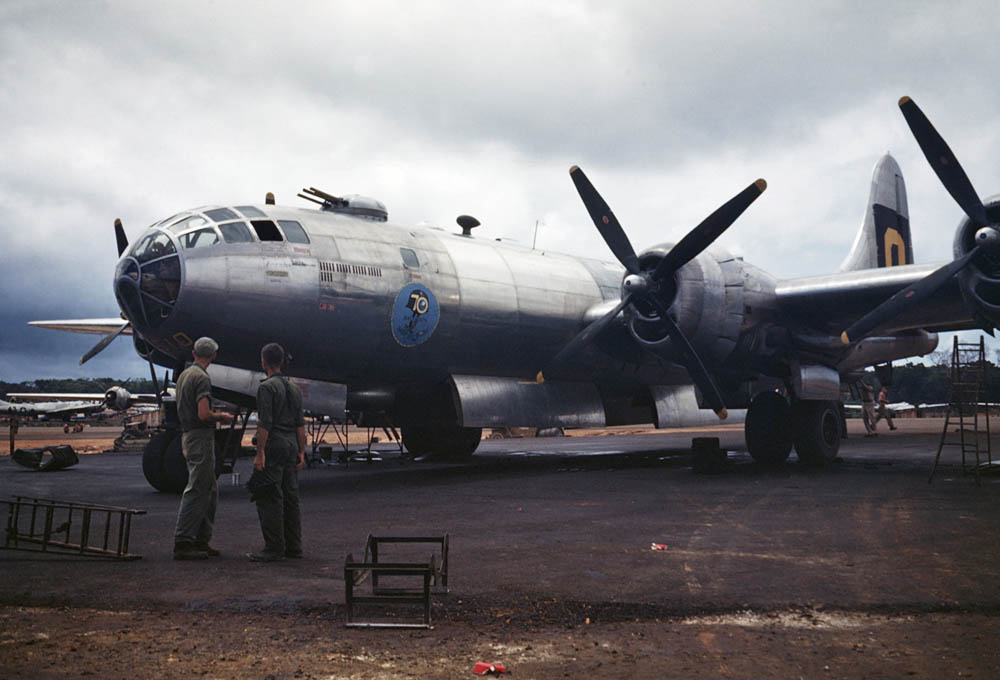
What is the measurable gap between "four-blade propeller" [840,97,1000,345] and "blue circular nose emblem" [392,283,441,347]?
8.41 metres

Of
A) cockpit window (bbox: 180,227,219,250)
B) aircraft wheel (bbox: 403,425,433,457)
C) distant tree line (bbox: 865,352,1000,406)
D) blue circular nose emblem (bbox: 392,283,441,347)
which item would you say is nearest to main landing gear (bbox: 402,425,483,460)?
aircraft wheel (bbox: 403,425,433,457)

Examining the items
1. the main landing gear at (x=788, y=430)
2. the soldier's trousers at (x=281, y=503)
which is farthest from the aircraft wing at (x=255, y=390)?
the main landing gear at (x=788, y=430)

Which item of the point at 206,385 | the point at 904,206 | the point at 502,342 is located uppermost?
the point at 904,206

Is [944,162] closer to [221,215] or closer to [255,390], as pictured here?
[221,215]

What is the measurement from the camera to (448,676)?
3.87 m

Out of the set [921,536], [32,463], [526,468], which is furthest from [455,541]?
[32,463]

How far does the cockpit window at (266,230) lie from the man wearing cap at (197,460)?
5.88 meters

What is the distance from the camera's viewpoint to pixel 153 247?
39.5 ft

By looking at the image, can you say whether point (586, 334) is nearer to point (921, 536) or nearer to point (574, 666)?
point (921, 536)

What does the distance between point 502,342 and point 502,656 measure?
11.8 m

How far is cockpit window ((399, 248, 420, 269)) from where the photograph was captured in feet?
47.7

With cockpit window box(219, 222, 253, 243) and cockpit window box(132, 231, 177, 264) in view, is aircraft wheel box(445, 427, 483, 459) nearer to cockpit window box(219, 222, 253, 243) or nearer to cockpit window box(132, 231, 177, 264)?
cockpit window box(219, 222, 253, 243)

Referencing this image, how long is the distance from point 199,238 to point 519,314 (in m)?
6.76

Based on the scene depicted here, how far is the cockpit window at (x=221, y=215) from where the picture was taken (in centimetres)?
1271
